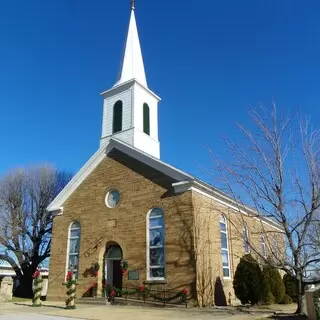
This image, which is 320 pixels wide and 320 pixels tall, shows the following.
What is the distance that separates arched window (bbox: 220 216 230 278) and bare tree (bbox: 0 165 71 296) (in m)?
17.1

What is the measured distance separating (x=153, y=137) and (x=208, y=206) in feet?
25.4

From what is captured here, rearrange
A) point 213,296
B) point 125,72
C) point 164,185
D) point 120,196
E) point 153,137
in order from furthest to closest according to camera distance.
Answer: point 125,72 < point 153,137 < point 120,196 < point 164,185 < point 213,296

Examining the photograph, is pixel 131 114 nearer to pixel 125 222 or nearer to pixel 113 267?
pixel 125 222

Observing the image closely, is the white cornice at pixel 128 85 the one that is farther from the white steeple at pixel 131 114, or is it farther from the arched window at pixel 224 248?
the arched window at pixel 224 248

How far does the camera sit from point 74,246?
73.0ft

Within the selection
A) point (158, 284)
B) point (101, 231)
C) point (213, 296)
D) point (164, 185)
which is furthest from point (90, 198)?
point (213, 296)

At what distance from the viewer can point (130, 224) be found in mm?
19766

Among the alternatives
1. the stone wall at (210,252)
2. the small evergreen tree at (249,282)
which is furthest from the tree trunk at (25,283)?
the small evergreen tree at (249,282)

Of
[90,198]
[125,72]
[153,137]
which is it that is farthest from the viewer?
[125,72]

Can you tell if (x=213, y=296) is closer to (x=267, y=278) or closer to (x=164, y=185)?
(x=267, y=278)

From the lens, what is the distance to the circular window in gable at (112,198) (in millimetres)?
21000

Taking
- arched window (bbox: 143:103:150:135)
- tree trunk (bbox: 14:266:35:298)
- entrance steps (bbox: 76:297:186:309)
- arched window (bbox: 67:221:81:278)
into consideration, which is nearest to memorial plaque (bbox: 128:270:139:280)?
entrance steps (bbox: 76:297:186:309)

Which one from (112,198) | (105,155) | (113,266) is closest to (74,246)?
(113,266)

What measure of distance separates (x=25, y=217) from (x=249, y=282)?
21450 mm
